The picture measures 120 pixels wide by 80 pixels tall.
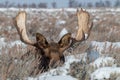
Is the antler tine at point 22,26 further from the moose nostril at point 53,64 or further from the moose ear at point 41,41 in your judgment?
the moose nostril at point 53,64

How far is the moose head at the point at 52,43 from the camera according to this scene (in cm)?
733

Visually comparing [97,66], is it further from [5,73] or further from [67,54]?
[5,73]

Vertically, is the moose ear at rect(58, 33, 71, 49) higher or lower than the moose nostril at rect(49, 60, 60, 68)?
higher

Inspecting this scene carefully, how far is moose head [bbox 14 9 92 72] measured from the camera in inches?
289

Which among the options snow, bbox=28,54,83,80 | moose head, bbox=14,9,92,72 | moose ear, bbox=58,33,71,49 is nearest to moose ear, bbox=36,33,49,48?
moose head, bbox=14,9,92,72

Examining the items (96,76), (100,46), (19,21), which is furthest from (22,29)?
(100,46)

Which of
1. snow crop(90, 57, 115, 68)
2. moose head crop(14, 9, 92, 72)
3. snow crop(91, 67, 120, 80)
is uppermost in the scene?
moose head crop(14, 9, 92, 72)

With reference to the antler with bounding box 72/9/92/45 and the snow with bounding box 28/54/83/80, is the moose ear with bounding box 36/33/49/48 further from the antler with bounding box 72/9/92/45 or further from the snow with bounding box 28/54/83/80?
the antler with bounding box 72/9/92/45

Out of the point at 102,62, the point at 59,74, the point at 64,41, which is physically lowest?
the point at 102,62

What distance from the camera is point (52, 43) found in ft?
25.0

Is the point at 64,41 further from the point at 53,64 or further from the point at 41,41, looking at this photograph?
the point at 53,64

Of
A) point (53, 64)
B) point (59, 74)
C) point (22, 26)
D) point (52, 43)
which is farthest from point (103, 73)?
point (22, 26)

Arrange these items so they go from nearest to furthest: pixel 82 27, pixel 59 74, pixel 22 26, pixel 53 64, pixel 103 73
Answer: pixel 103 73 → pixel 59 74 → pixel 53 64 → pixel 22 26 → pixel 82 27

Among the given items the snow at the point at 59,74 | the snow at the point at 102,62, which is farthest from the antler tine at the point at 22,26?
the snow at the point at 102,62
